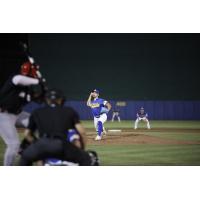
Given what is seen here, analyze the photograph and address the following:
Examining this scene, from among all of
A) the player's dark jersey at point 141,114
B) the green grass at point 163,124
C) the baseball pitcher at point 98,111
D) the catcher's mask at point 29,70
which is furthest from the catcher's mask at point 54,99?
the player's dark jersey at point 141,114

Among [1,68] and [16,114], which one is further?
Answer: [1,68]

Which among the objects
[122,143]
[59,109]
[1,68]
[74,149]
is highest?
[1,68]

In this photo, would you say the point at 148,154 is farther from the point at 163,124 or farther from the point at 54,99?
the point at 163,124

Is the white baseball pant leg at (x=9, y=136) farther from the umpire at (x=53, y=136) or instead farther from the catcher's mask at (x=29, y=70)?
the umpire at (x=53, y=136)

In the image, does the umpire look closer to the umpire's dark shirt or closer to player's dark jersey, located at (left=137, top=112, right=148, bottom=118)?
the umpire's dark shirt

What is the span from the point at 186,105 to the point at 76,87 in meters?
4.70

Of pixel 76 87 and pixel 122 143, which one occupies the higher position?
pixel 76 87

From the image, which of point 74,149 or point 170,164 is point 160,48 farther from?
point 74,149

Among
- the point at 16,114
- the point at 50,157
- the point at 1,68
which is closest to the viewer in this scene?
the point at 50,157

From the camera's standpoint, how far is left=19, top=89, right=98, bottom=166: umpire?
19.0 ft

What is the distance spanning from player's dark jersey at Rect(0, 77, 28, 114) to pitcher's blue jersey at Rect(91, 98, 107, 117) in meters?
4.08

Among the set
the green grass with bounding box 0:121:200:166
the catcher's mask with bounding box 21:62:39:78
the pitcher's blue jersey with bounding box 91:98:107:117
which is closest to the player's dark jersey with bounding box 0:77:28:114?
the catcher's mask with bounding box 21:62:39:78

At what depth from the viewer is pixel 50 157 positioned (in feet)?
19.2
